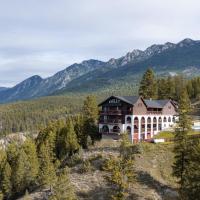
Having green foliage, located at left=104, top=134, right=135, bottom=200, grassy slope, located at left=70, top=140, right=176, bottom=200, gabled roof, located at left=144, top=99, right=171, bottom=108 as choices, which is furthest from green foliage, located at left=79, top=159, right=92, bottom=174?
gabled roof, located at left=144, top=99, right=171, bottom=108

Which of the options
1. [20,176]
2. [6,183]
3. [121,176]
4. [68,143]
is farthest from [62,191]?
[68,143]

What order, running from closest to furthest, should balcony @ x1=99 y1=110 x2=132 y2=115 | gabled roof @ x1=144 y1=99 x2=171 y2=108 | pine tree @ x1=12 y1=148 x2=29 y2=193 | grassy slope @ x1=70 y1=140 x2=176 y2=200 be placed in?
grassy slope @ x1=70 y1=140 x2=176 y2=200 → pine tree @ x1=12 y1=148 x2=29 y2=193 → balcony @ x1=99 y1=110 x2=132 y2=115 → gabled roof @ x1=144 y1=99 x2=171 y2=108

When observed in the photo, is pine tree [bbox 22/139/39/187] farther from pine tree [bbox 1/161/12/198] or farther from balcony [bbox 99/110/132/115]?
balcony [bbox 99/110/132/115]

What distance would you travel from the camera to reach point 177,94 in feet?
481

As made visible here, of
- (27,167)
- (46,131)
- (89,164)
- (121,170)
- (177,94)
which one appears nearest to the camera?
(121,170)

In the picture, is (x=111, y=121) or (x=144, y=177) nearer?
(x=144, y=177)

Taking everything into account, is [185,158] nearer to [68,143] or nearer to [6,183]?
[68,143]

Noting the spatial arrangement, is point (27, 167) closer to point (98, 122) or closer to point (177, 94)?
point (98, 122)

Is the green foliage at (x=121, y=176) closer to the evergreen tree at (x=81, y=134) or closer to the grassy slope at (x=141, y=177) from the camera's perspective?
the grassy slope at (x=141, y=177)

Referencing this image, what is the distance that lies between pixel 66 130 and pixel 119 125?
50.0 feet

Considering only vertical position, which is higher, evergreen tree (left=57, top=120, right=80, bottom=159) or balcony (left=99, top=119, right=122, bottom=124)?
balcony (left=99, top=119, right=122, bottom=124)

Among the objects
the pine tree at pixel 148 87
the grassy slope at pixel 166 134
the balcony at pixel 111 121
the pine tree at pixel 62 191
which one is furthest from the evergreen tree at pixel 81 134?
the pine tree at pixel 62 191

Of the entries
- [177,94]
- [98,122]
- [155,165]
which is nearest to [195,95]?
[177,94]

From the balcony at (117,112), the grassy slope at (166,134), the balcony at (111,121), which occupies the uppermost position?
the balcony at (117,112)
